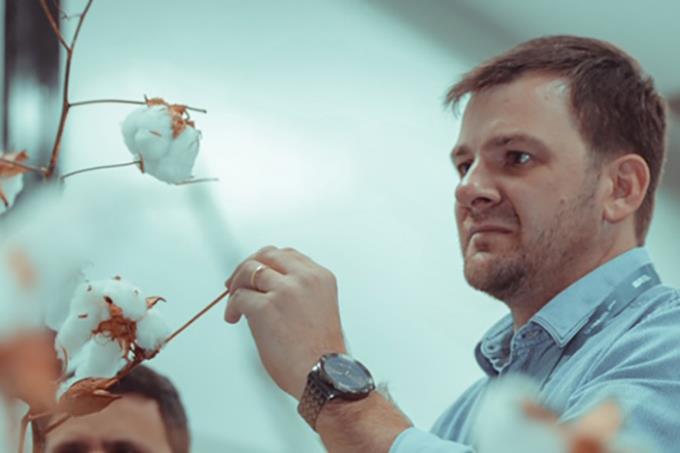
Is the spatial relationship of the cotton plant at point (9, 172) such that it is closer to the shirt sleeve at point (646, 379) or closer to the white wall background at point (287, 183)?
the shirt sleeve at point (646, 379)

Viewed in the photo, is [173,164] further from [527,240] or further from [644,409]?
[527,240]

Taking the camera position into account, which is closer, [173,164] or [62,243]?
[62,243]

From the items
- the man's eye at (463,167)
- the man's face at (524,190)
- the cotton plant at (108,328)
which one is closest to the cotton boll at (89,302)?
the cotton plant at (108,328)

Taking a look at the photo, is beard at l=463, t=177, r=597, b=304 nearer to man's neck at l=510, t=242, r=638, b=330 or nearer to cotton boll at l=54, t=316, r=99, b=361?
man's neck at l=510, t=242, r=638, b=330

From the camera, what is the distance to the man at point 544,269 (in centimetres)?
73

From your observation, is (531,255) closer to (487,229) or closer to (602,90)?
(487,229)

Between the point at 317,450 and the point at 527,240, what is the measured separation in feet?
1.96

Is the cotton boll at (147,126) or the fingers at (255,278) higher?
the cotton boll at (147,126)

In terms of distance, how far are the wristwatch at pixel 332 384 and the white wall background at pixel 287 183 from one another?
41cm

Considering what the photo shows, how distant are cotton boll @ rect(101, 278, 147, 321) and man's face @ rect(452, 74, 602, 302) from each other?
0.56m

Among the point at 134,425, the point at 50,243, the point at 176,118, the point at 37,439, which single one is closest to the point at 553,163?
the point at 134,425

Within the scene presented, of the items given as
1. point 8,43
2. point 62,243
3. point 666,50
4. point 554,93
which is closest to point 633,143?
point 554,93

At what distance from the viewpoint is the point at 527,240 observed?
1.00 meters

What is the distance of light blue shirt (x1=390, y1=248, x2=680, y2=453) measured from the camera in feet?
2.39
